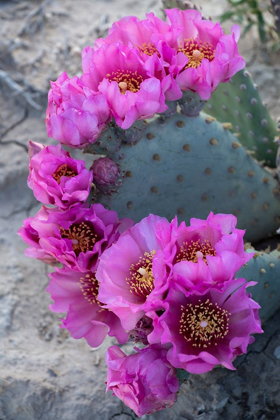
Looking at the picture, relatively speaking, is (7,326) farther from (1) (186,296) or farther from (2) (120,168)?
(1) (186,296)

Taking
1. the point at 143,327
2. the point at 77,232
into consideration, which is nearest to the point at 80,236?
the point at 77,232

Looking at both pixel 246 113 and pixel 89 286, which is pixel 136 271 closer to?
pixel 89 286

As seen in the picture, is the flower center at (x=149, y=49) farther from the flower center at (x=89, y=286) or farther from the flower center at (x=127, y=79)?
the flower center at (x=89, y=286)

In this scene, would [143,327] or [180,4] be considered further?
[180,4]

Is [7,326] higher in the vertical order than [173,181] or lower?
lower

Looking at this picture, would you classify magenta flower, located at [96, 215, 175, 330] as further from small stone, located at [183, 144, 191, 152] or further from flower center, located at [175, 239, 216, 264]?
small stone, located at [183, 144, 191, 152]

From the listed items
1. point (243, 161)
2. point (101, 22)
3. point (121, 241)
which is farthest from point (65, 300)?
point (101, 22)

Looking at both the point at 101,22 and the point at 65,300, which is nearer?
the point at 65,300

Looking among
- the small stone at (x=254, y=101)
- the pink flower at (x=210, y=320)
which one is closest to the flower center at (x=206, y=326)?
the pink flower at (x=210, y=320)
